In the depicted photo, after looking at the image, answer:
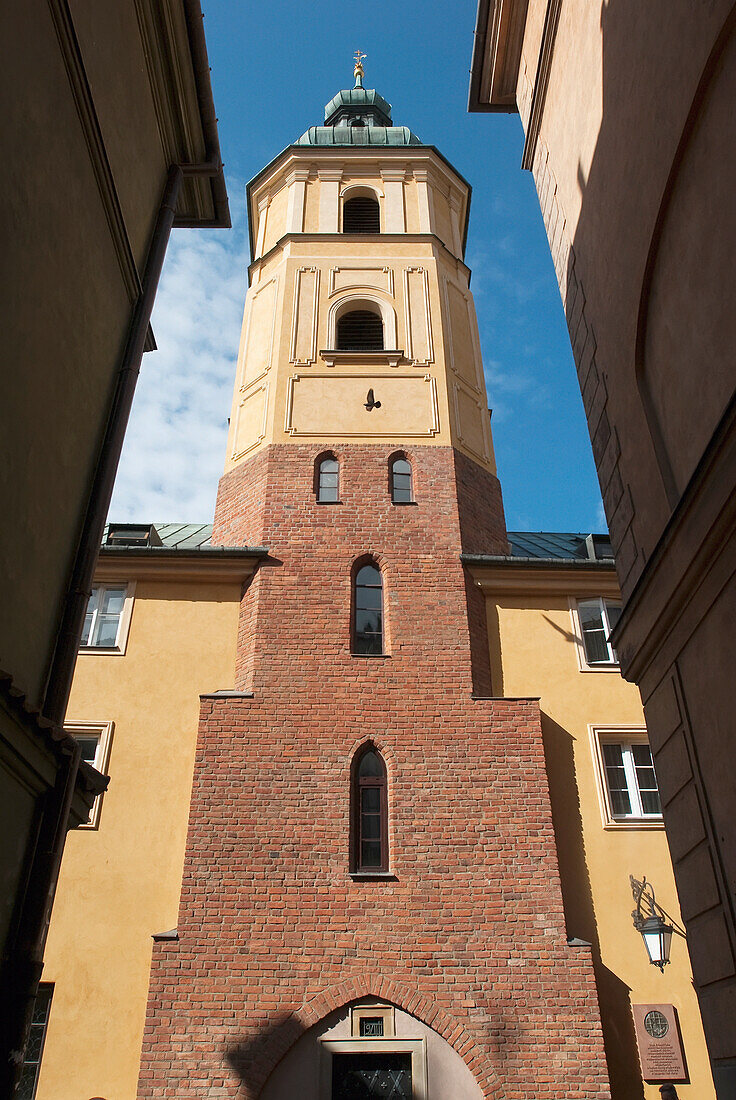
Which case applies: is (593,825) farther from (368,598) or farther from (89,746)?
(89,746)

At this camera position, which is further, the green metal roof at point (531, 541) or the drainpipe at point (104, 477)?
the green metal roof at point (531, 541)

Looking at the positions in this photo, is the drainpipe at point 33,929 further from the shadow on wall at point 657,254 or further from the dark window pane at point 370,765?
the dark window pane at point 370,765

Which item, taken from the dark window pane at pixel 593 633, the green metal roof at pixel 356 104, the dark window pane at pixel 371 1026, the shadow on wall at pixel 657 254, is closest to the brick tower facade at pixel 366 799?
the dark window pane at pixel 371 1026

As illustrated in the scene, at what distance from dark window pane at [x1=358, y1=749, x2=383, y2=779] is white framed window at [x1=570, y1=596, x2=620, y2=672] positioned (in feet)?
11.7

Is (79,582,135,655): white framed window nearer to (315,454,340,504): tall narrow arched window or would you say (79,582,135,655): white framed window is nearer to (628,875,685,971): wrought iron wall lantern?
(315,454,340,504): tall narrow arched window

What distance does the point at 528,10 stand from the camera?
36.1 feet

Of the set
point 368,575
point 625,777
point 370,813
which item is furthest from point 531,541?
point 370,813

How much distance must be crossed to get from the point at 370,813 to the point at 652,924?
3803 millimetres

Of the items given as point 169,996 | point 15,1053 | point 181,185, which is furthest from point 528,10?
point 169,996

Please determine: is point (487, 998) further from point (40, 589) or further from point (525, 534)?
point (525, 534)

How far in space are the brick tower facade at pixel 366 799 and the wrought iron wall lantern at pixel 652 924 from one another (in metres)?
0.94

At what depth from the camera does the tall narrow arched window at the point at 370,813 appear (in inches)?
476

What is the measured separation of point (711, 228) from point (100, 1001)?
1061 centimetres

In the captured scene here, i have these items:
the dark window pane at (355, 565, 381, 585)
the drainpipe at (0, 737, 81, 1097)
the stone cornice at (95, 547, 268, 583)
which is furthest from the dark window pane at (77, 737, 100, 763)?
the drainpipe at (0, 737, 81, 1097)
